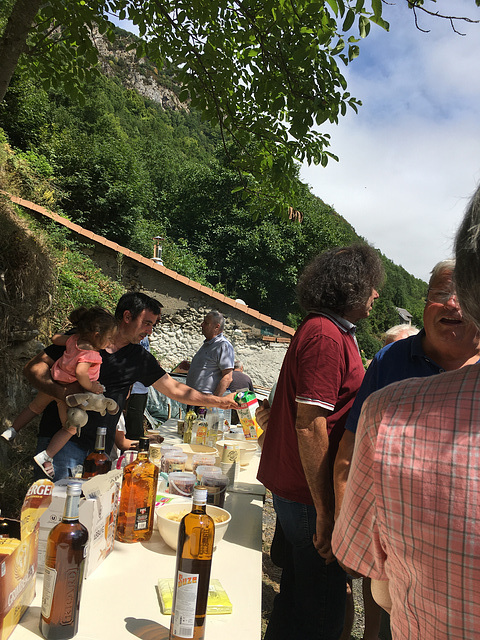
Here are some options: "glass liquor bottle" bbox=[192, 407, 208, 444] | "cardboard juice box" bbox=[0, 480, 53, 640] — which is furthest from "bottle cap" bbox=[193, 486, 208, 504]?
"glass liquor bottle" bbox=[192, 407, 208, 444]

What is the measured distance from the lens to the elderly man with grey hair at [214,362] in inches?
213

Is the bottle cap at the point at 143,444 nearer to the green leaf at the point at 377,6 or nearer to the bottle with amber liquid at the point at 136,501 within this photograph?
the bottle with amber liquid at the point at 136,501

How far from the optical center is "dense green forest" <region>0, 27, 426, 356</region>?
17797 millimetres

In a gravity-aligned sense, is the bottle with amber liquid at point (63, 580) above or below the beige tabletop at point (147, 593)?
above

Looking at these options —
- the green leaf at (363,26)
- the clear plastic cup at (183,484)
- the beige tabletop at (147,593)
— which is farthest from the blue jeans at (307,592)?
the green leaf at (363,26)

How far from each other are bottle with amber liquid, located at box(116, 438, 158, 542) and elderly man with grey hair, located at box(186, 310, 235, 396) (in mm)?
3547

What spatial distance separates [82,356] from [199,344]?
864 centimetres

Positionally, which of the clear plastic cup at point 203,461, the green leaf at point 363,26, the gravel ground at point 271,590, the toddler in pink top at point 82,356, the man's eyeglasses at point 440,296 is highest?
the green leaf at point 363,26

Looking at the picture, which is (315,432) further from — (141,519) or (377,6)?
(377,6)

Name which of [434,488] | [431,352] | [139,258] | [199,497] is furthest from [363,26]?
[139,258]

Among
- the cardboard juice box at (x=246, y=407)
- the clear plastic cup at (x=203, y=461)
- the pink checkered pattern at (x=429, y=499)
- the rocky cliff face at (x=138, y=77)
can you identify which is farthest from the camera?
the rocky cliff face at (x=138, y=77)

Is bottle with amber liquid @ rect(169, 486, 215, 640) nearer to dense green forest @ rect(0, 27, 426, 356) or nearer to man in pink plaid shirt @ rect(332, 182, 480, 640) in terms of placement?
man in pink plaid shirt @ rect(332, 182, 480, 640)

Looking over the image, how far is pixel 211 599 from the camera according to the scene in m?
1.45

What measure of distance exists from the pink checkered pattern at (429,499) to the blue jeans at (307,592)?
118cm
